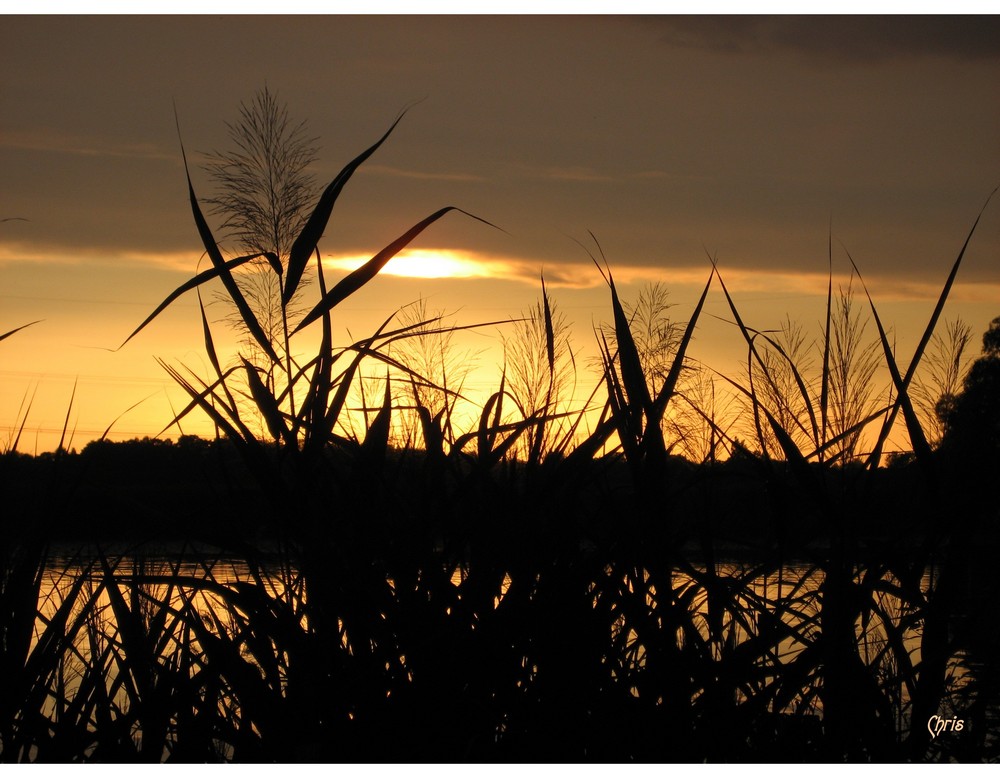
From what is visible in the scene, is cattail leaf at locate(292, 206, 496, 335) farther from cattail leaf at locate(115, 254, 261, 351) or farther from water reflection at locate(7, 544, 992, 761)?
water reflection at locate(7, 544, 992, 761)

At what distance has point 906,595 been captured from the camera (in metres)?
1.47

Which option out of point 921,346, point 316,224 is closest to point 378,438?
point 316,224

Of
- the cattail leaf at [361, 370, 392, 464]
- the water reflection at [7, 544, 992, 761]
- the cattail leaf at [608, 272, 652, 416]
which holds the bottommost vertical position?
the water reflection at [7, 544, 992, 761]

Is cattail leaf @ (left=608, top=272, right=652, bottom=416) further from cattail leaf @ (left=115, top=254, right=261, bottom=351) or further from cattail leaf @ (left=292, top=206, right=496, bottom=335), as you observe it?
cattail leaf @ (left=115, top=254, right=261, bottom=351)

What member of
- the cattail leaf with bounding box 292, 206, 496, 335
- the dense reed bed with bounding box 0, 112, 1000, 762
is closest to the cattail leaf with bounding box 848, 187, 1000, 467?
the dense reed bed with bounding box 0, 112, 1000, 762

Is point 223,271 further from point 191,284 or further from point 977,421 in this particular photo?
point 977,421

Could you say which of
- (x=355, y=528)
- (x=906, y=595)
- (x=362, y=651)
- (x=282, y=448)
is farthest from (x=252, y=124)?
(x=906, y=595)

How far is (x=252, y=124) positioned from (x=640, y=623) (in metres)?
1.53

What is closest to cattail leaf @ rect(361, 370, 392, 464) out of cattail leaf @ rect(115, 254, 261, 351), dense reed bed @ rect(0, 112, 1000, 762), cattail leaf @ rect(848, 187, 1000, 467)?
dense reed bed @ rect(0, 112, 1000, 762)

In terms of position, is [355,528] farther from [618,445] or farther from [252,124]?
[252,124]

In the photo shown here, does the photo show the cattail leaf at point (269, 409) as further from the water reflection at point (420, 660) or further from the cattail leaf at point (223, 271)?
the water reflection at point (420, 660)

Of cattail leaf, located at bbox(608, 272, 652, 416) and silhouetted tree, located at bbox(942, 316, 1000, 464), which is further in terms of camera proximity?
silhouetted tree, located at bbox(942, 316, 1000, 464)

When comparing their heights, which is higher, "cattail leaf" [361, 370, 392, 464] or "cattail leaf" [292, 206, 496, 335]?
"cattail leaf" [292, 206, 496, 335]
